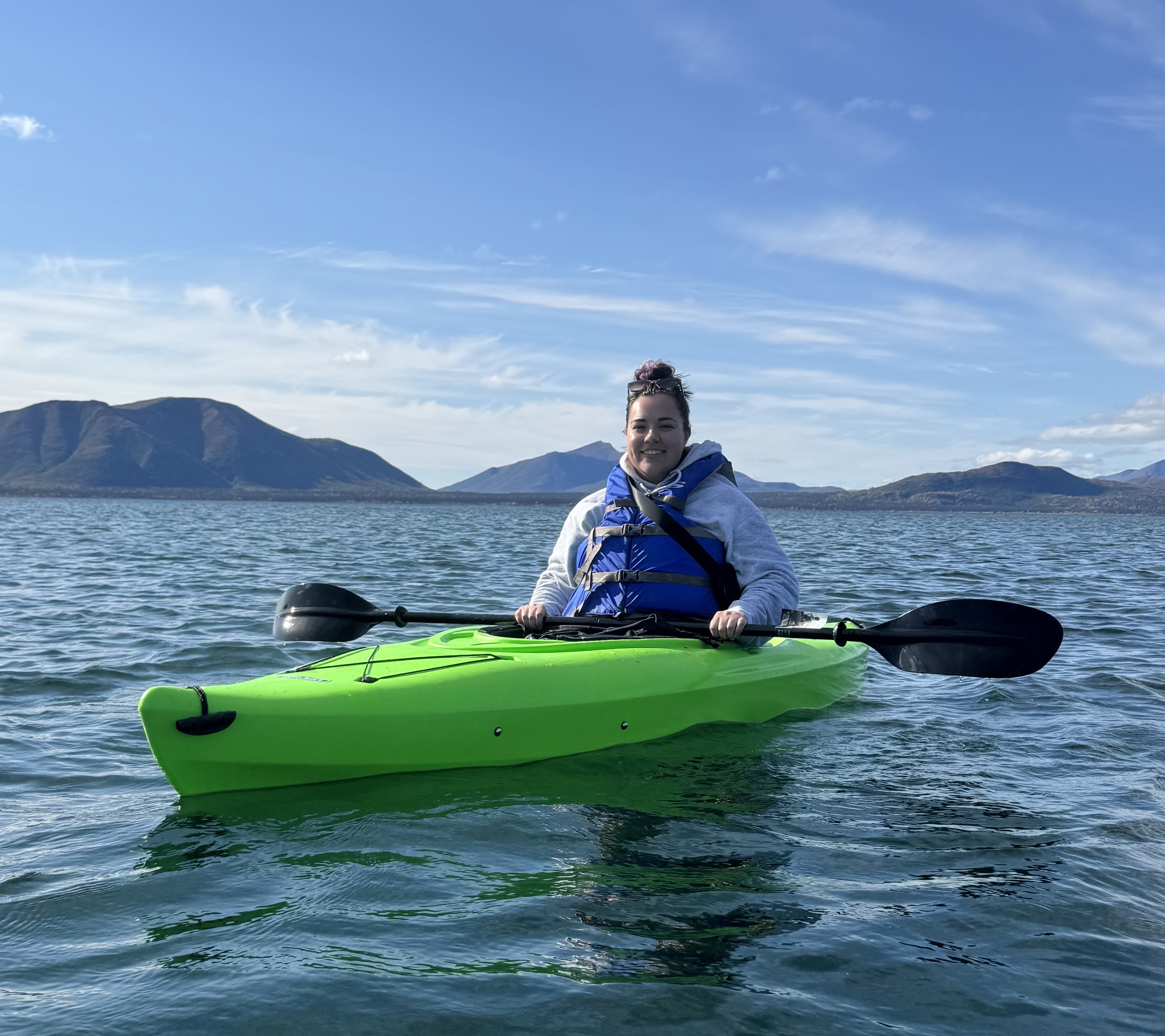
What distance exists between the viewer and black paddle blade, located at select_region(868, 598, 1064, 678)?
17.5 ft

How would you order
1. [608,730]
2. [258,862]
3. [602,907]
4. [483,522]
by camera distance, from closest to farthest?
[602,907]
[258,862]
[608,730]
[483,522]

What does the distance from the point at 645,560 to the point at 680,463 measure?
2.19ft

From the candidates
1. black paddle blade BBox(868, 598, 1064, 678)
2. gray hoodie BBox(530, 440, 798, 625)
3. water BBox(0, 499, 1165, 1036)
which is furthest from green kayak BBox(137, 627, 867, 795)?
black paddle blade BBox(868, 598, 1064, 678)

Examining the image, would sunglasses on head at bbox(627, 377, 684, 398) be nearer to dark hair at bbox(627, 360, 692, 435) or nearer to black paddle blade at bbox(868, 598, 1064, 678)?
dark hair at bbox(627, 360, 692, 435)

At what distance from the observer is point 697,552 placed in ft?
18.6

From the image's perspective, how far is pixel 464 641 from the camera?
5.70 m

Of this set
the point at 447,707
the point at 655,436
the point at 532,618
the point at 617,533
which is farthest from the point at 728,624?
the point at 447,707

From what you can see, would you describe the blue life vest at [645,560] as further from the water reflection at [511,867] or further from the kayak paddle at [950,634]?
the water reflection at [511,867]

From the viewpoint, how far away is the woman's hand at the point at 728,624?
522 centimetres

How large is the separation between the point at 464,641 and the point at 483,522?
60832mm

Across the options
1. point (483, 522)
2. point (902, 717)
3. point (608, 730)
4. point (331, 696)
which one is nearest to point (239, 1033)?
point (331, 696)

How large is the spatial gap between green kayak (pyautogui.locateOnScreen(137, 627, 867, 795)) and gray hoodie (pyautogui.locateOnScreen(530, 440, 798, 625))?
42cm

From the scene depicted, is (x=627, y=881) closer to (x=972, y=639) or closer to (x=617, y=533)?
(x=617, y=533)

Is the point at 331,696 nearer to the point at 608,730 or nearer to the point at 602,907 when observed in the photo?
the point at 608,730
